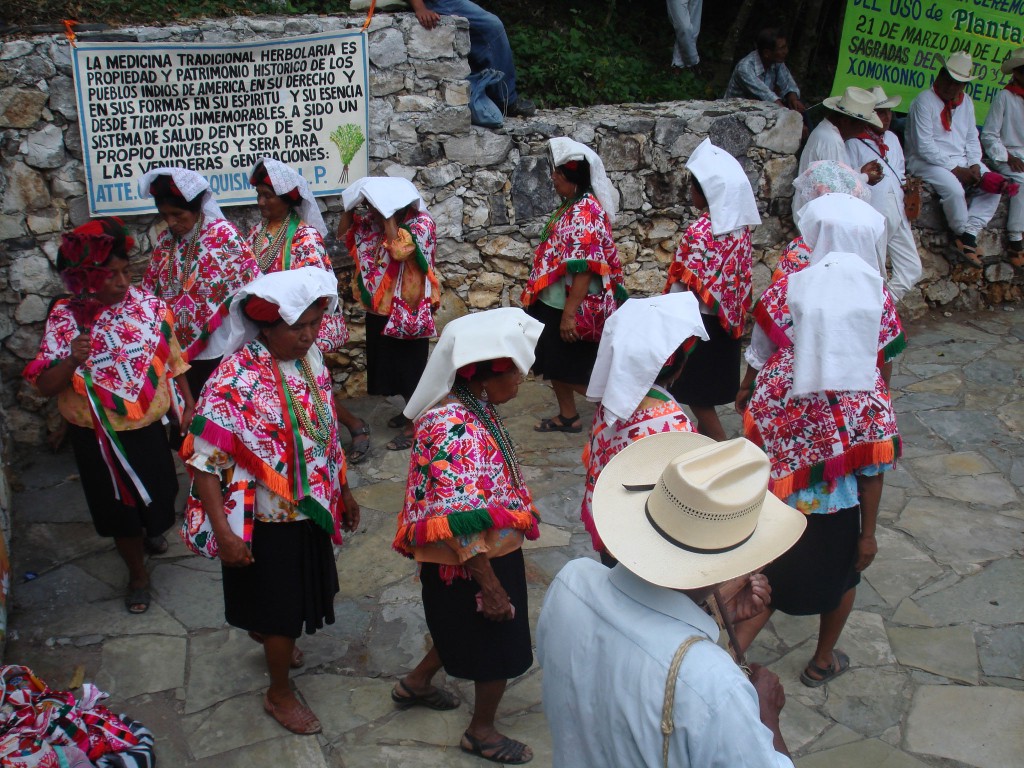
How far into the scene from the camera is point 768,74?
809 centimetres

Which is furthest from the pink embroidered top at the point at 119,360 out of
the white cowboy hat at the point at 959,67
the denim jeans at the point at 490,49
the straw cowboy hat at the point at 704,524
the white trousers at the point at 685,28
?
the white cowboy hat at the point at 959,67

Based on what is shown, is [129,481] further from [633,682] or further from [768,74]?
[768,74]

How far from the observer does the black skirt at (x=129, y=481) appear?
4.01 meters

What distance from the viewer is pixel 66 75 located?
5285mm

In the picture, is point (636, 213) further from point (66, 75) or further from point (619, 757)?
point (619, 757)

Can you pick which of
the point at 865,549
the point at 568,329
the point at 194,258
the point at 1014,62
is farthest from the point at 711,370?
the point at 1014,62

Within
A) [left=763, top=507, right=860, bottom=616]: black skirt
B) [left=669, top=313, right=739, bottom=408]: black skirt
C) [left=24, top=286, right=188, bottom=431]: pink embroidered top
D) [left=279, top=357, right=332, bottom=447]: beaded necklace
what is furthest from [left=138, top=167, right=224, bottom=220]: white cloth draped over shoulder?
[left=763, top=507, right=860, bottom=616]: black skirt

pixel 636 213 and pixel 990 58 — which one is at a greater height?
pixel 990 58

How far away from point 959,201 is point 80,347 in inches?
285

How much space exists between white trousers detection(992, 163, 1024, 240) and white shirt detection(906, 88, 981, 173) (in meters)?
0.39

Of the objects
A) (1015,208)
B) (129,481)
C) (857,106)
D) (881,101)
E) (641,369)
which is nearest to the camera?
(641,369)

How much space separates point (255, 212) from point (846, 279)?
13.2ft

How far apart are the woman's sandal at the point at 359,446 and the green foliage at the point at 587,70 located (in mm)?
3543

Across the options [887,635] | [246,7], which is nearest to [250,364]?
[887,635]
